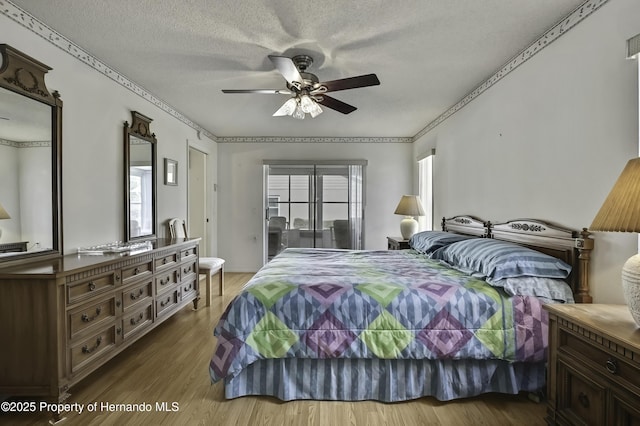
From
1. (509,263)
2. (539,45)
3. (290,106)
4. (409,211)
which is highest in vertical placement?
(539,45)

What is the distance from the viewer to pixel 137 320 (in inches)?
103

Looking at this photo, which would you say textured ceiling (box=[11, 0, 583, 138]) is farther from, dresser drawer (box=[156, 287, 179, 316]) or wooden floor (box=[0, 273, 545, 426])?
wooden floor (box=[0, 273, 545, 426])

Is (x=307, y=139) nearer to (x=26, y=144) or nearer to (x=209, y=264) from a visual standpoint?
(x=209, y=264)

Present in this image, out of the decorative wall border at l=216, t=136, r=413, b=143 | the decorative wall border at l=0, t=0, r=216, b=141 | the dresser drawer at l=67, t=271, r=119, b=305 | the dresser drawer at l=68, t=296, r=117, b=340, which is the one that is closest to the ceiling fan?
the decorative wall border at l=0, t=0, r=216, b=141

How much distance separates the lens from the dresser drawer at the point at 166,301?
295 cm

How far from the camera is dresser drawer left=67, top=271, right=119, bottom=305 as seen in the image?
1927 mm

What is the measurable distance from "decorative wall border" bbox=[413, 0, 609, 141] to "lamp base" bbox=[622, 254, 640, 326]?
154 cm

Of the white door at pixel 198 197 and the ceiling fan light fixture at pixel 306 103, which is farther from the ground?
the ceiling fan light fixture at pixel 306 103

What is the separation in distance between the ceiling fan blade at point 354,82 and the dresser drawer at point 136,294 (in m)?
2.16

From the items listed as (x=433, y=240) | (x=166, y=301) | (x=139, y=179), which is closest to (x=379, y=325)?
(x=433, y=240)

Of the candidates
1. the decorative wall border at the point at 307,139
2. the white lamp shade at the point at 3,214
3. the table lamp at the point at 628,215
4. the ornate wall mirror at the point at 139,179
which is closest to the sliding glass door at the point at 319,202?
the decorative wall border at the point at 307,139

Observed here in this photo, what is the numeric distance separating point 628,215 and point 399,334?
3.98 ft

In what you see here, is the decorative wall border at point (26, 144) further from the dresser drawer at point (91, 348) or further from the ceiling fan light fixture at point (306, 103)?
the ceiling fan light fixture at point (306, 103)

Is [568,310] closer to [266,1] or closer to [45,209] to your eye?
[266,1]
